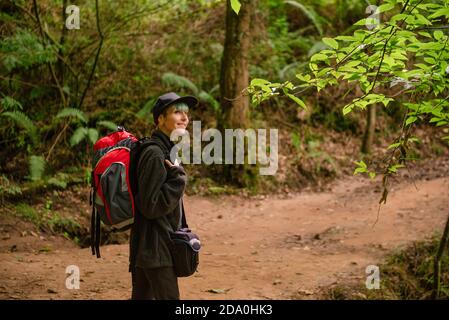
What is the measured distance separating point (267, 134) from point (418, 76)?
8.49 m

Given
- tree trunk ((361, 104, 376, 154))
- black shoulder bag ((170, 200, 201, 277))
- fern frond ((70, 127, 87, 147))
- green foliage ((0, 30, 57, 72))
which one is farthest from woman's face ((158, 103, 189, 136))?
tree trunk ((361, 104, 376, 154))

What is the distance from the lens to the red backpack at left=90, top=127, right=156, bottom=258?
3523mm

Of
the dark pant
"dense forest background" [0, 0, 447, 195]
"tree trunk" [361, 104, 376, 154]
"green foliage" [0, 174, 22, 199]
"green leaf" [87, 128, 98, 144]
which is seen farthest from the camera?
"tree trunk" [361, 104, 376, 154]

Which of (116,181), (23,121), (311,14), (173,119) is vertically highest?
(311,14)

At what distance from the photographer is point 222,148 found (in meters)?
11.5

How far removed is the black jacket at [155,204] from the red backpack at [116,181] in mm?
70

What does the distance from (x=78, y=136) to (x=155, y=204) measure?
7.34 m

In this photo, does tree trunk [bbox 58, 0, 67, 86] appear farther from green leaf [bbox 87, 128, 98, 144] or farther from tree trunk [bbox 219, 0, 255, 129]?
tree trunk [bbox 219, 0, 255, 129]

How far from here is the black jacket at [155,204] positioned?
11.7ft

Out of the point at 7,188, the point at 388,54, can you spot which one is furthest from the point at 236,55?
the point at 388,54

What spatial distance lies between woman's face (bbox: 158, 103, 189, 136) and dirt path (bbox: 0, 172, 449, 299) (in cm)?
270

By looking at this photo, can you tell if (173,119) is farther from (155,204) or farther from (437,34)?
(437,34)

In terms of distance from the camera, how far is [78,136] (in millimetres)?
10406

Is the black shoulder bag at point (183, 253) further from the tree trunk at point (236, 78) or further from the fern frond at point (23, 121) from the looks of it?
the fern frond at point (23, 121)
